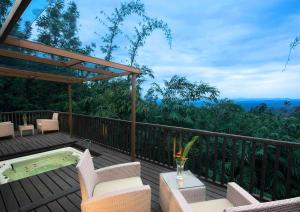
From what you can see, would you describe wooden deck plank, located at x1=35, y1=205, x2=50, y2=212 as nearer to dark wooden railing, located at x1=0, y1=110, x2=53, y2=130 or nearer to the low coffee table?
the low coffee table

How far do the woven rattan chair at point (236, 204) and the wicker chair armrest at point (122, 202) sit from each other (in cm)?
34

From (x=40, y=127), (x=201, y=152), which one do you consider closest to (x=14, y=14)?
(x=201, y=152)

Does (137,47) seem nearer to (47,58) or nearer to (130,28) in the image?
(130,28)

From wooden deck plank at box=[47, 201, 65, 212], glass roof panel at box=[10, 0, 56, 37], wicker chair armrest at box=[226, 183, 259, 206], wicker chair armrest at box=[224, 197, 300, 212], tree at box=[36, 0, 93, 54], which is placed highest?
tree at box=[36, 0, 93, 54]

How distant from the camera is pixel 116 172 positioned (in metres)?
2.52

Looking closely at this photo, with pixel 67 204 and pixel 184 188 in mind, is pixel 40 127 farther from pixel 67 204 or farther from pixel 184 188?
pixel 184 188

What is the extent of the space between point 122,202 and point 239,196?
3.72ft

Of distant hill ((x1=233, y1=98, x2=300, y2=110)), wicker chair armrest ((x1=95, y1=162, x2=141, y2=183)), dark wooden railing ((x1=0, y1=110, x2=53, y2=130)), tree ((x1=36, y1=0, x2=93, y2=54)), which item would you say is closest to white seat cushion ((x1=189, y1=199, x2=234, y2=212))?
wicker chair armrest ((x1=95, y1=162, x2=141, y2=183))

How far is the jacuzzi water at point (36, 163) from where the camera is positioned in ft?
14.1

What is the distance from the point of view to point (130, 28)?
1076 centimetres

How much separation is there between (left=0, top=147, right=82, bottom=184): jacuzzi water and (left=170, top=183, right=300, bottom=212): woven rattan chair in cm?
382

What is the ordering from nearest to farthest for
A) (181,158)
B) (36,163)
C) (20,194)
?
(181,158) → (20,194) → (36,163)

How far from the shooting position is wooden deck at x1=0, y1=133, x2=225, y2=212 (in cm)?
256

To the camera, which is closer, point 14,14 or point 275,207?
point 275,207
